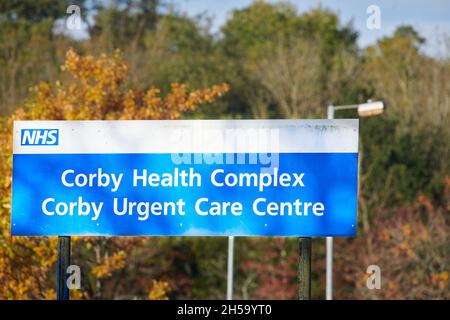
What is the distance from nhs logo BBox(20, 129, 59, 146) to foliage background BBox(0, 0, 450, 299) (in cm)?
1281

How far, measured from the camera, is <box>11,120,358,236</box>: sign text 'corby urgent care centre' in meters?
9.69

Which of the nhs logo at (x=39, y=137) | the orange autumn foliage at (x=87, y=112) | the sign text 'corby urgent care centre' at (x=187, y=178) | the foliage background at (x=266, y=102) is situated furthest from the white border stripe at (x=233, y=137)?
the foliage background at (x=266, y=102)

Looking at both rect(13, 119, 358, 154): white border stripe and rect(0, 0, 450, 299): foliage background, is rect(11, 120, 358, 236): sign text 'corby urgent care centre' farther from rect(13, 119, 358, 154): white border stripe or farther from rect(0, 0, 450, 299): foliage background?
rect(0, 0, 450, 299): foliage background

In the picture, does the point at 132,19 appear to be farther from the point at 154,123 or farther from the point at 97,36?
the point at 154,123

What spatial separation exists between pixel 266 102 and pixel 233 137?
3723 cm

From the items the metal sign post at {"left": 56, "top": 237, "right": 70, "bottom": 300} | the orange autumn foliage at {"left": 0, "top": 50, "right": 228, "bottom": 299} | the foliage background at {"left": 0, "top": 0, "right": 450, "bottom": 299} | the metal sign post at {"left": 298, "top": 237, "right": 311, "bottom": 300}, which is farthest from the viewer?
the foliage background at {"left": 0, "top": 0, "right": 450, "bottom": 299}

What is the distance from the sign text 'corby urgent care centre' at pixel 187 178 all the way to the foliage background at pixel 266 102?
12850 millimetres

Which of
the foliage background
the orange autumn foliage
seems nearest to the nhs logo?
the orange autumn foliage

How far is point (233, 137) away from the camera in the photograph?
31.8 feet

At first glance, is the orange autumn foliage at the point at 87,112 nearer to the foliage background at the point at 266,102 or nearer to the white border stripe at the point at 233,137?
the foliage background at the point at 266,102

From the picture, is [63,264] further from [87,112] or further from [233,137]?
[87,112]

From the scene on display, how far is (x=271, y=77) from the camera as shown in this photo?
45250 millimetres

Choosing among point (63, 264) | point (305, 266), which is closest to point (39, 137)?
point (63, 264)

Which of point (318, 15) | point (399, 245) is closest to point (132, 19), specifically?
point (318, 15)
